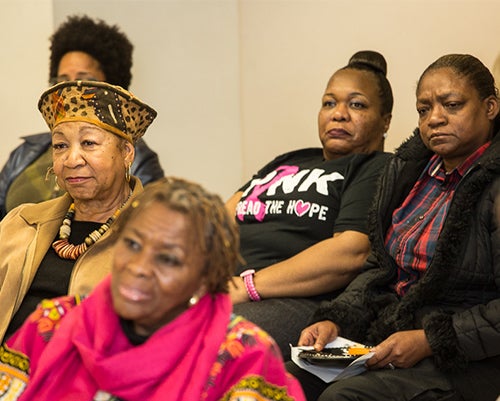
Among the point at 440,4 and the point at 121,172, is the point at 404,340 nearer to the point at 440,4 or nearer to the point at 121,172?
the point at 121,172

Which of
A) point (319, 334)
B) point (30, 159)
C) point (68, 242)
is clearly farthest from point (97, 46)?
point (319, 334)

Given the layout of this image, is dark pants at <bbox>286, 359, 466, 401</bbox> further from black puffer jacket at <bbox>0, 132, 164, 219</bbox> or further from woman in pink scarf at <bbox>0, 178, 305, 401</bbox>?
black puffer jacket at <bbox>0, 132, 164, 219</bbox>

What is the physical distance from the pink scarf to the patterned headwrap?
2.91 feet

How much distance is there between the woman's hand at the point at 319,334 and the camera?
272 centimetres

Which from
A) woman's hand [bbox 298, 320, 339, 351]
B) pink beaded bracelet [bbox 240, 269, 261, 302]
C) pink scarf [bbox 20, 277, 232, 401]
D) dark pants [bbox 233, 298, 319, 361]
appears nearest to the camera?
pink scarf [bbox 20, 277, 232, 401]

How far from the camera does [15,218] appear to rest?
2.68 metres

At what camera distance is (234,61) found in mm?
4957

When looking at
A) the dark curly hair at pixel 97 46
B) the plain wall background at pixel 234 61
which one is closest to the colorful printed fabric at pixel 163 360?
the plain wall background at pixel 234 61

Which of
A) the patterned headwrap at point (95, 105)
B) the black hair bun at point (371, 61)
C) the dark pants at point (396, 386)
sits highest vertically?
the black hair bun at point (371, 61)

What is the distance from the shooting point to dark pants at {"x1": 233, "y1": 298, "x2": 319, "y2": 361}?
288cm

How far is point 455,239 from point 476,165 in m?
0.22

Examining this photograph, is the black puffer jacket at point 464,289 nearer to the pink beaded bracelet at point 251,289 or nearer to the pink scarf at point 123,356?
the pink beaded bracelet at point 251,289

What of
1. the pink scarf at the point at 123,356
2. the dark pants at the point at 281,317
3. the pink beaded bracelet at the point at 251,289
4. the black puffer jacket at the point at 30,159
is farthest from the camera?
the black puffer jacket at the point at 30,159

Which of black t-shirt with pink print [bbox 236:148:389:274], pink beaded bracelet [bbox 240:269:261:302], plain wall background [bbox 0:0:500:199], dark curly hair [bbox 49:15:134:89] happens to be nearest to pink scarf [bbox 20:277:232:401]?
pink beaded bracelet [bbox 240:269:261:302]
